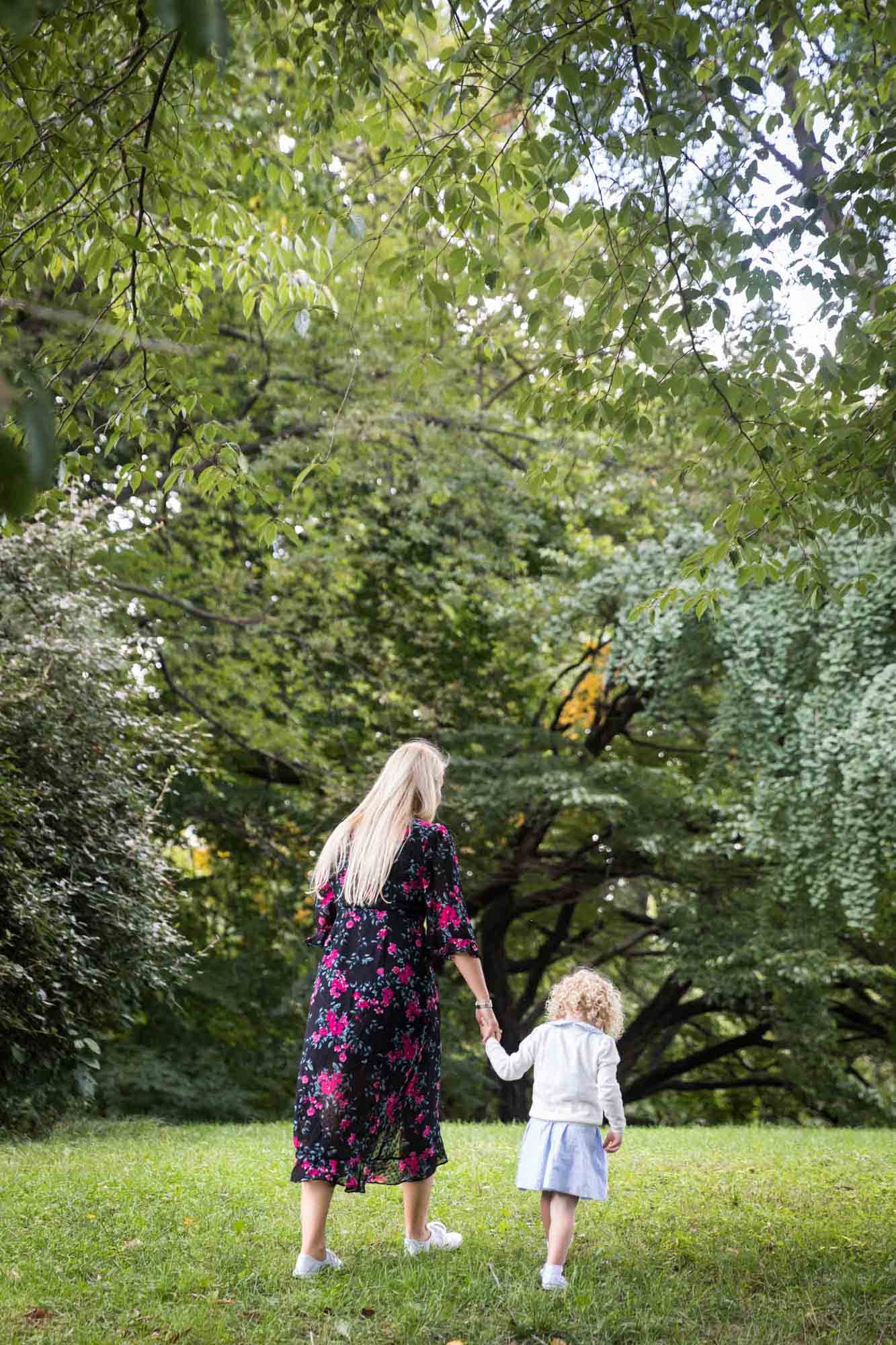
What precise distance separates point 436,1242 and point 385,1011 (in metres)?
1.09

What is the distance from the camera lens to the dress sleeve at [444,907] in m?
4.25

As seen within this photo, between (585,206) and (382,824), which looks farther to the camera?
(585,206)

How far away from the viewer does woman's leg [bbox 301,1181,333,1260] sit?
13.4 ft

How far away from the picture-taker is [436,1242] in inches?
181

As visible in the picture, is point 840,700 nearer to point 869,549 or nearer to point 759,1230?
point 869,549

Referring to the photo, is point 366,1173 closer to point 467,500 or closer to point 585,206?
point 585,206

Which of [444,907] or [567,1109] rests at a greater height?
[444,907]

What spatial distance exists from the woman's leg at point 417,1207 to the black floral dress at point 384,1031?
107mm

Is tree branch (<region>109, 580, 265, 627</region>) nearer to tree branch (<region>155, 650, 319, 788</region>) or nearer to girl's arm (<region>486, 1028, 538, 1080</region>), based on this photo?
tree branch (<region>155, 650, 319, 788</region>)

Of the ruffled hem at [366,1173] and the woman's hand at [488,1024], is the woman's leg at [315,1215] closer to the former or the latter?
the ruffled hem at [366,1173]

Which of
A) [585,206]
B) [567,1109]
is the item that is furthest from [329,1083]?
[585,206]

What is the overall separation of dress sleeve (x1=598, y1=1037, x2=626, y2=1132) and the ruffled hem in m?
0.65

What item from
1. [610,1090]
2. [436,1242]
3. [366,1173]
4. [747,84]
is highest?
[747,84]

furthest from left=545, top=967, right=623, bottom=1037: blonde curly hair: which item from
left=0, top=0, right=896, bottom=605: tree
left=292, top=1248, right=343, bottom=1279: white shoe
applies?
left=0, top=0, right=896, bottom=605: tree
